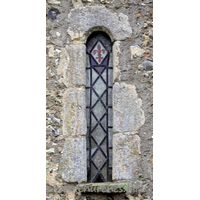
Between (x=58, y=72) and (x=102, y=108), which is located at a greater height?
(x=58, y=72)

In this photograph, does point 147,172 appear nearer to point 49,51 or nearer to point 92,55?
point 92,55

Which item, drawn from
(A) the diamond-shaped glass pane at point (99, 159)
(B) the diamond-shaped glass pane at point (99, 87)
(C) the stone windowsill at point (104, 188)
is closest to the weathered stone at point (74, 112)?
(B) the diamond-shaped glass pane at point (99, 87)

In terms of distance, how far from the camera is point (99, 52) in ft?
10.5

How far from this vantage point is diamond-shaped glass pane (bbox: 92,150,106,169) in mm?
3031

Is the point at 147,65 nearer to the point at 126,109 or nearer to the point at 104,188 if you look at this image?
the point at 126,109

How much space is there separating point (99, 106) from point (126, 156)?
2.28ft

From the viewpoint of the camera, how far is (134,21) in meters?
3.10

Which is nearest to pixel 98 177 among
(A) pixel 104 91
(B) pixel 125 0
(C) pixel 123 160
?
(C) pixel 123 160

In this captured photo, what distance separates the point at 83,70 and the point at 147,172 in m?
1.43

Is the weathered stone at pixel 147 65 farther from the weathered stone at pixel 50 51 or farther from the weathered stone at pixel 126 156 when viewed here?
the weathered stone at pixel 50 51

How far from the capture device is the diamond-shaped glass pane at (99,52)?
Answer: 10.5 feet

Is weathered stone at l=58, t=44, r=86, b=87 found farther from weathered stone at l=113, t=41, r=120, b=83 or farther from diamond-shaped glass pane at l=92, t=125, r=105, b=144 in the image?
diamond-shaped glass pane at l=92, t=125, r=105, b=144

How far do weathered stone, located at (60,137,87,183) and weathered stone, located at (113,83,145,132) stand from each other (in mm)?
466

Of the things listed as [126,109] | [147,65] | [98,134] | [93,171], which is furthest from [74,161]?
[147,65]
